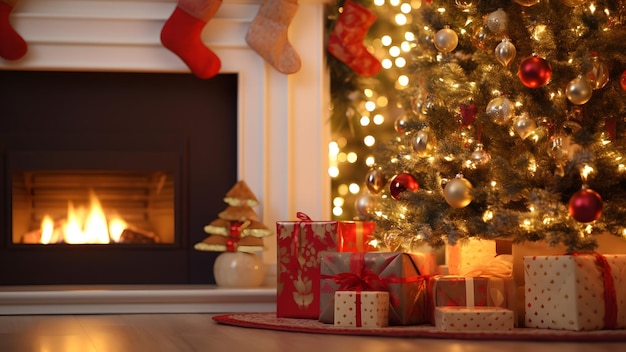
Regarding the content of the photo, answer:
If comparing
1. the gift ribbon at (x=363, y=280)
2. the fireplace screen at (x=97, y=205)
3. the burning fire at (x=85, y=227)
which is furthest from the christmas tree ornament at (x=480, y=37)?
the burning fire at (x=85, y=227)

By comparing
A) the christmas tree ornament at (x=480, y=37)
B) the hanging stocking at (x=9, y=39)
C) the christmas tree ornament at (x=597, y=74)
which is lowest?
the christmas tree ornament at (x=597, y=74)

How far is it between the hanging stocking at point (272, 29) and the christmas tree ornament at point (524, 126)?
1279 mm

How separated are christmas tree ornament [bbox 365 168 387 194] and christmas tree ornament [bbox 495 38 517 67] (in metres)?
0.72

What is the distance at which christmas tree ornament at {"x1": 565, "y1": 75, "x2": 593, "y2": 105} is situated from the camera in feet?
9.21

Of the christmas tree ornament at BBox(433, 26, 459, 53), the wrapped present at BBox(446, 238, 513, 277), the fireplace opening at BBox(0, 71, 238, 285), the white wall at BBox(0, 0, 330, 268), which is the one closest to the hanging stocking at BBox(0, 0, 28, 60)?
the white wall at BBox(0, 0, 330, 268)

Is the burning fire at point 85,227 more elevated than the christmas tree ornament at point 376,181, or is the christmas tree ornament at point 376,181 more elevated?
the christmas tree ornament at point 376,181

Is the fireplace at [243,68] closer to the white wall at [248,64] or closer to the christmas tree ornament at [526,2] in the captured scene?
the white wall at [248,64]

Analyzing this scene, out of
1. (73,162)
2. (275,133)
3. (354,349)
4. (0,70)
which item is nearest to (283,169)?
(275,133)

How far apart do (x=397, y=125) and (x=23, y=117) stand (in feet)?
5.10

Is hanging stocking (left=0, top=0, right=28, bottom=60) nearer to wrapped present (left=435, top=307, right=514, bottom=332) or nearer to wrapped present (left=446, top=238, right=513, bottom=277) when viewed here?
wrapped present (left=446, top=238, right=513, bottom=277)

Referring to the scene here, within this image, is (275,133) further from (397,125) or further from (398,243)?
(398,243)

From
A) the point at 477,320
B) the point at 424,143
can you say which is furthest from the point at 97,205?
the point at 477,320

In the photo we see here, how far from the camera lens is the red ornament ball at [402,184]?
10.7 feet

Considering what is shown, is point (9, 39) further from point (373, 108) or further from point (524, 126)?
point (524, 126)
